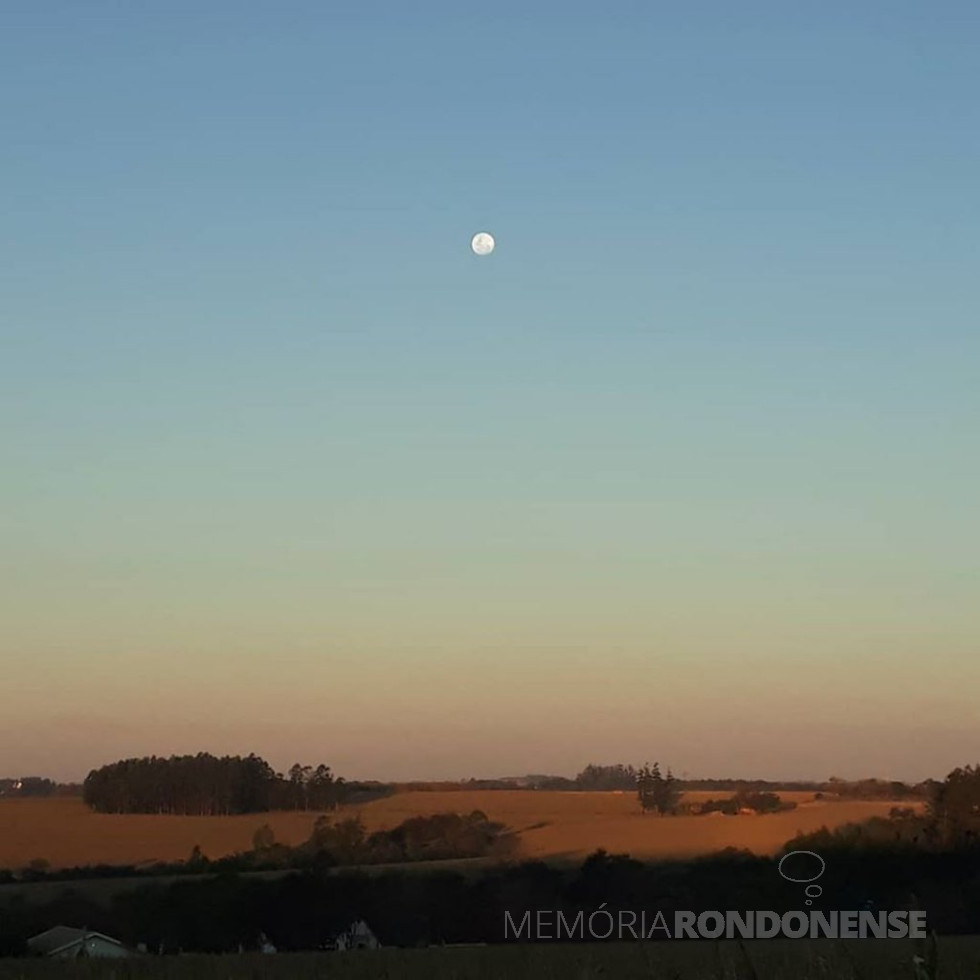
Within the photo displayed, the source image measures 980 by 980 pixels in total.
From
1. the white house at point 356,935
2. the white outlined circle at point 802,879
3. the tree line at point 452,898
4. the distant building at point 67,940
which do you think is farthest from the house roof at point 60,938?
the white outlined circle at point 802,879

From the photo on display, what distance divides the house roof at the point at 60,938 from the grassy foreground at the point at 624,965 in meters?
17.8

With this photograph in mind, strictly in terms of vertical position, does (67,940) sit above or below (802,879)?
below

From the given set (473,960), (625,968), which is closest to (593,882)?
(473,960)

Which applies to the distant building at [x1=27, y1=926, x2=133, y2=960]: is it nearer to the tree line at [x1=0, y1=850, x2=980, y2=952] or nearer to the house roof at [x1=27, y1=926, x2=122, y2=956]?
the house roof at [x1=27, y1=926, x2=122, y2=956]

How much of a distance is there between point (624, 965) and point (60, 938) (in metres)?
31.7

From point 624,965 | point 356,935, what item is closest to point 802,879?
point 356,935

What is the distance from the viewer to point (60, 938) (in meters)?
41.2

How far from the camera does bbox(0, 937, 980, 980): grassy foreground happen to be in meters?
4.88

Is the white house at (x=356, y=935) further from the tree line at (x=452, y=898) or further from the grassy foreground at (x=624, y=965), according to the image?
the grassy foreground at (x=624, y=965)

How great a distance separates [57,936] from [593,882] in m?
15.7

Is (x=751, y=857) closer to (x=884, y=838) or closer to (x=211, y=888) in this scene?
(x=884, y=838)

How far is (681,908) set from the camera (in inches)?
1649

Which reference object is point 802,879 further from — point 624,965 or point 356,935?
point 624,965

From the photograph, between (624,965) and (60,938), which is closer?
(624,965)
